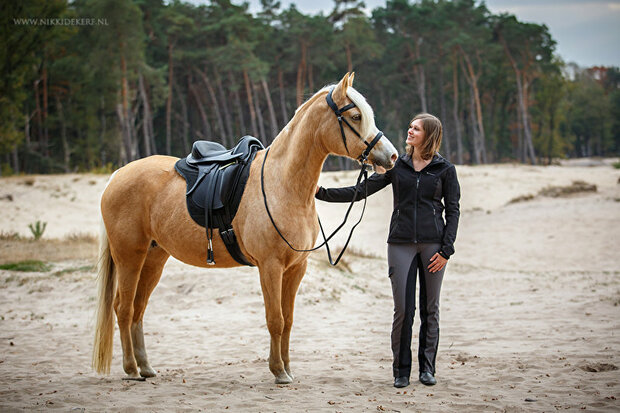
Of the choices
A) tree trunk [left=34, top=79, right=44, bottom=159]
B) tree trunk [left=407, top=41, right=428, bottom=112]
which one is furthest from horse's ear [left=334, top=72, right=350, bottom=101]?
tree trunk [left=407, top=41, right=428, bottom=112]

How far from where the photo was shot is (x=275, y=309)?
4293mm

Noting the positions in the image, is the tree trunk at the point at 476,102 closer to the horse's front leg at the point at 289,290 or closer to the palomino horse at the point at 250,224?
the palomino horse at the point at 250,224

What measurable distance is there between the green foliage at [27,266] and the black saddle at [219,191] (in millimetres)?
6786

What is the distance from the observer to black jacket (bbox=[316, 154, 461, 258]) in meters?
4.28

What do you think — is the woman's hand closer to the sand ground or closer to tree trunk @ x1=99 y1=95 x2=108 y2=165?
the sand ground

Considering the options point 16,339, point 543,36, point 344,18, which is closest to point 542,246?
point 16,339

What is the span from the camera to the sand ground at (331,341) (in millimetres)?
4094

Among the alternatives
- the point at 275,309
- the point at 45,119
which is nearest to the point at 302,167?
the point at 275,309

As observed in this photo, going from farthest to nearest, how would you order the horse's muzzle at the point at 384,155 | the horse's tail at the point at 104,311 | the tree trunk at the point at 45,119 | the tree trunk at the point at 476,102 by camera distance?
the tree trunk at the point at 476,102 < the tree trunk at the point at 45,119 < the horse's tail at the point at 104,311 < the horse's muzzle at the point at 384,155

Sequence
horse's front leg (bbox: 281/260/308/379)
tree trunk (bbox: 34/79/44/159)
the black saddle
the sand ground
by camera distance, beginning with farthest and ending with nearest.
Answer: tree trunk (bbox: 34/79/44/159), horse's front leg (bbox: 281/260/308/379), the black saddle, the sand ground

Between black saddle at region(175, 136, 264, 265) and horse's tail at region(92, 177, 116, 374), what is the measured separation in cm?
107

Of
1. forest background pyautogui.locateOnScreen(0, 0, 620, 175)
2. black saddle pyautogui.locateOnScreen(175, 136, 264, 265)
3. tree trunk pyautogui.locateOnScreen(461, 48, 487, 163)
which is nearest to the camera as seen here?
black saddle pyautogui.locateOnScreen(175, 136, 264, 265)

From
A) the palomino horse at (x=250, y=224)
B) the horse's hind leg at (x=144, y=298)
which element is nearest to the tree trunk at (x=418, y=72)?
the horse's hind leg at (x=144, y=298)

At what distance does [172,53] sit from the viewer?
3853cm
